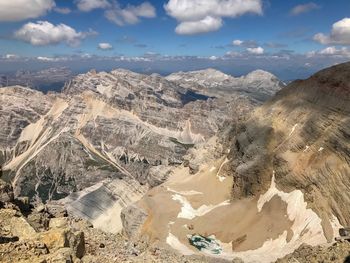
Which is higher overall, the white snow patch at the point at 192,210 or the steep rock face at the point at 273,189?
the steep rock face at the point at 273,189

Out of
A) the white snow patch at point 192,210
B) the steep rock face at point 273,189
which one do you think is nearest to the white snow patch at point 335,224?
the steep rock face at point 273,189

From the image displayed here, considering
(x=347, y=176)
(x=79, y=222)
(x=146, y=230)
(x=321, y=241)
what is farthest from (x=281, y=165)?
(x=79, y=222)

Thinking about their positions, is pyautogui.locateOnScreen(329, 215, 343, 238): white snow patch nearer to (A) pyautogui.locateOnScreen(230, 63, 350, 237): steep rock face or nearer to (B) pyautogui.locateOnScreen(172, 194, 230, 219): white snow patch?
(A) pyautogui.locateOnScreen(230, 63, 350, 237): steep rock face

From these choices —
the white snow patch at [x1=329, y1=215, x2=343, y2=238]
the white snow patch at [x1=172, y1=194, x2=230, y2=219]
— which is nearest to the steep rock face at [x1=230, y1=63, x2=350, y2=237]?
the white snow patch at [x1=329, y1=215, x2=343, y2=238]

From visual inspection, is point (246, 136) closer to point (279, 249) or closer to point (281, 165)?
point (281, 165)

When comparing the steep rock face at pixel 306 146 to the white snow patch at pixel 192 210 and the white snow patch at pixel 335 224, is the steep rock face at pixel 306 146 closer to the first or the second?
the white snow patch at pixel 335 224

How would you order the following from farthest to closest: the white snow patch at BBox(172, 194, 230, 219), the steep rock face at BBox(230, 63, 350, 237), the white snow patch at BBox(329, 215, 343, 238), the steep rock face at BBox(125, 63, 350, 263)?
the white snow patch at BBox(172, 194, 230, 219) < the steep rock face at BBox(230, 63, 350, 237) < the steep rock face at BBox(125, 63, 350, 263) < the white snow patch at BBox(329, 215, 343, 238)

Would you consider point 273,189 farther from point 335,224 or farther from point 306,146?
point 335,224

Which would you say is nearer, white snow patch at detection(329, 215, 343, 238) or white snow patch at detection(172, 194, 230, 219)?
white snow patch at detection(329, 215, 343, 238)

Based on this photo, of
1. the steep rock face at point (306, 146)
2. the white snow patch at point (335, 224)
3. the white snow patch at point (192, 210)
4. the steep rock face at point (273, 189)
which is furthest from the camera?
the white snow patch at point (192, 210)
